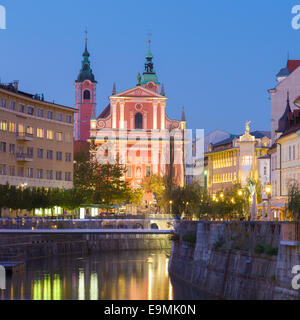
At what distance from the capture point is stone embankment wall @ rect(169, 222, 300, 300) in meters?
39.8

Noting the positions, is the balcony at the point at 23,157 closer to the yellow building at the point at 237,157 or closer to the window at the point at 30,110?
the window at the point at 30,110

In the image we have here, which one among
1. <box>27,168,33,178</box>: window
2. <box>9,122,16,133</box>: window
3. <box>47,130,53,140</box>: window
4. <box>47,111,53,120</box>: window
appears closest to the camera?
<box>9,122,16,133</box>: window

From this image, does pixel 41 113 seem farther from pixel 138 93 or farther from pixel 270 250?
pixel 270 250

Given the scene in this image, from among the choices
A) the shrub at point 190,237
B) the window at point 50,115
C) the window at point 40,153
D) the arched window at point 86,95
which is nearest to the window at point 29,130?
the window at point 40,153

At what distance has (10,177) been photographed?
106 metres

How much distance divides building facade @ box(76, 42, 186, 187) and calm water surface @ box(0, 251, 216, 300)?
209ft

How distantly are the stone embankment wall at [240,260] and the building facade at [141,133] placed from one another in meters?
86.4

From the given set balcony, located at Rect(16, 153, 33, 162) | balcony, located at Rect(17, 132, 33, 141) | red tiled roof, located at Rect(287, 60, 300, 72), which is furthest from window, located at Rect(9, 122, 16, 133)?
red tiled roof, located at Rect(287, 60, 300, 72)

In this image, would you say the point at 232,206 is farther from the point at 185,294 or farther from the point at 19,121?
the point at 19,121

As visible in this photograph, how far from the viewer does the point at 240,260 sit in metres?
46.9

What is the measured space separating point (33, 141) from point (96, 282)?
50497 millimetres

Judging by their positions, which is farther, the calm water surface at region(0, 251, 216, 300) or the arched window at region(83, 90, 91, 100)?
the arched window at region(83, 90, 91, 100)

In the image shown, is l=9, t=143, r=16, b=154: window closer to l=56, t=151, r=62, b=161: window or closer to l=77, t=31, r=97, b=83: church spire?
l=56, t=151, r=62, b=161: window

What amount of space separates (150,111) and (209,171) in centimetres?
2278
